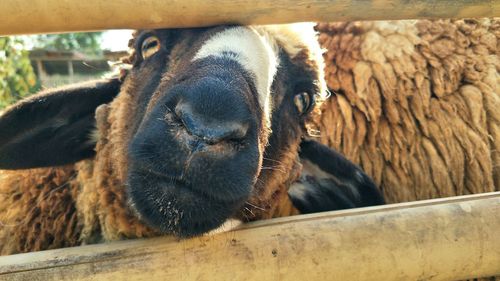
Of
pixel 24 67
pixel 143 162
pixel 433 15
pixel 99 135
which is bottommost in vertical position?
pixel 24 67

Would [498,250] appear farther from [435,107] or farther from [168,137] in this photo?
[435,107]

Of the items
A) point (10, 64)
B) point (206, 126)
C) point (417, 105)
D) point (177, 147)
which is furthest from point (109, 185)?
point (10, 64)

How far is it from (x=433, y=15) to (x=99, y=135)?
174cm

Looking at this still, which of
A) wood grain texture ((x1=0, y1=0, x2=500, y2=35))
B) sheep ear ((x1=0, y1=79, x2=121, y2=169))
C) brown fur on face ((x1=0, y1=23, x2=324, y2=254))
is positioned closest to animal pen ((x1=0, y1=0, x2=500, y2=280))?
wood grain texture ((x1=0, y1=0, x2=500, y2=35))

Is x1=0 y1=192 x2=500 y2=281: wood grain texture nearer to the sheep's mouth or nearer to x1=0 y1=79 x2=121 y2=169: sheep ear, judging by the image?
the sheep's mouth

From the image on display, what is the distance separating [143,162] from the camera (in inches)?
72.8

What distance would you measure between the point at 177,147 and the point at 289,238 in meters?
0.57

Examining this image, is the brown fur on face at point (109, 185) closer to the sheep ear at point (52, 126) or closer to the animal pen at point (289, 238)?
the sheep ear at point (52, 126)

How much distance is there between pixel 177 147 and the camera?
177cm

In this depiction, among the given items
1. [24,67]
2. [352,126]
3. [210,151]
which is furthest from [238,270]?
[24,67]

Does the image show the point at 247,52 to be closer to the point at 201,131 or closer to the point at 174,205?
the point at 201,131

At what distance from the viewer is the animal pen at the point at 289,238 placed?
5.78 feet

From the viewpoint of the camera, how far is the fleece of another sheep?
11.6 feet

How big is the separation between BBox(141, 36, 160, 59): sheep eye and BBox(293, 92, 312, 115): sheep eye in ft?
2.60
